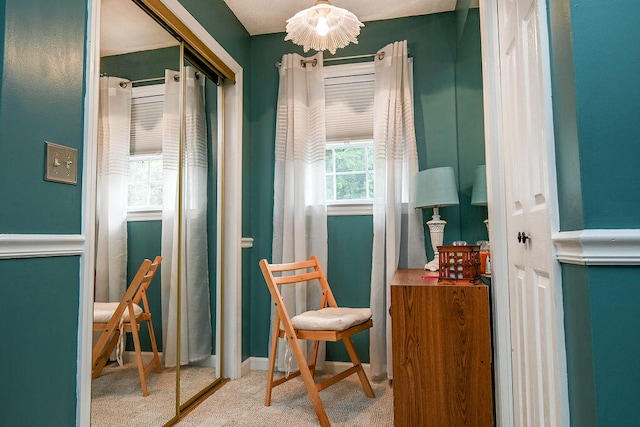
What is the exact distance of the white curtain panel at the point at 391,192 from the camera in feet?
8.87

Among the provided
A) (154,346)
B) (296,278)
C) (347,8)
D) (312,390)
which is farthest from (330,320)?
(347,8)

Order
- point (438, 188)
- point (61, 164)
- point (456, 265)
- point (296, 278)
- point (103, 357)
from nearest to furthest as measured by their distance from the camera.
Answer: point (61, 164) → point (103, 357) → point (456, 265) → point (438, 188) → point (296, 278)

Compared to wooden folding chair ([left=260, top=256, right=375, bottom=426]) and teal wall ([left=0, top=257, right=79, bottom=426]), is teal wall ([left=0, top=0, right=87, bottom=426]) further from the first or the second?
wooden folding chair ([left=260, top=256, right=375, bottom=426])

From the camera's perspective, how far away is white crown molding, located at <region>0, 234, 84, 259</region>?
1.16m

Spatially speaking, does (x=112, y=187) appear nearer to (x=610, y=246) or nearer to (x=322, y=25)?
(x=322, y=25)

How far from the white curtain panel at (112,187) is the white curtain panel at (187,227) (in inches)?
11.7

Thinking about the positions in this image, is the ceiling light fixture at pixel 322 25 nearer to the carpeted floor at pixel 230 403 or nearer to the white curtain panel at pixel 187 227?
the white curtain panel at pixel 187 227

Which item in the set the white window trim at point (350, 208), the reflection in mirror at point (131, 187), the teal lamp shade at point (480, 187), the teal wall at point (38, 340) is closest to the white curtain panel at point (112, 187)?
the reflection in mirror at point (131, 187)

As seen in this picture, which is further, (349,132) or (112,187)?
(349,132)

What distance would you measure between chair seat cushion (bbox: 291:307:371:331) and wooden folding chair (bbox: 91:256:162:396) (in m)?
0.72

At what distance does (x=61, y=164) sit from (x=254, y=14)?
196cm

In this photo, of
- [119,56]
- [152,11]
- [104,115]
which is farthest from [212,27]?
[104,115]

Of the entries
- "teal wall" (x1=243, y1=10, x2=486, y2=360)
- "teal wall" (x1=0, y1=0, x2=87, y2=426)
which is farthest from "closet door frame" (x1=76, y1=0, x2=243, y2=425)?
"teal wall" (x1=243, y1=10, x2=486, y2=360)

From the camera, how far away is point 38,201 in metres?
1.28
